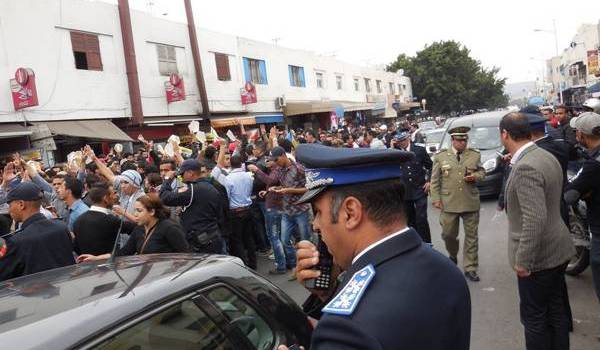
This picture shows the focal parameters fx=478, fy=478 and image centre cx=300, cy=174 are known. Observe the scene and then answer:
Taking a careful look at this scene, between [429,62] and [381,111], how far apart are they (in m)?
15.3

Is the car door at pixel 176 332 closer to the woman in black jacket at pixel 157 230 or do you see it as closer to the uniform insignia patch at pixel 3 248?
the woman in black jacket at pixel 157 230

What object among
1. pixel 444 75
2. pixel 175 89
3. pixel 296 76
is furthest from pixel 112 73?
pixel 444 75

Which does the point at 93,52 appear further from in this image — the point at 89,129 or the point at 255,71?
the point at 255,71

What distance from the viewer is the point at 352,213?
1391 mm

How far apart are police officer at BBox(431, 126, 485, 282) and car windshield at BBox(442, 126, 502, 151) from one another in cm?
504

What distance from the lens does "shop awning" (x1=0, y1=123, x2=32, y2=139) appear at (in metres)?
12.4

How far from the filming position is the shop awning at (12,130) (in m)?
12.4

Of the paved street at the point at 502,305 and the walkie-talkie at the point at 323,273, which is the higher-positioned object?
the walkie-talkie at the point at 323,273

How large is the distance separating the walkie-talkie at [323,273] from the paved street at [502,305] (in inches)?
106

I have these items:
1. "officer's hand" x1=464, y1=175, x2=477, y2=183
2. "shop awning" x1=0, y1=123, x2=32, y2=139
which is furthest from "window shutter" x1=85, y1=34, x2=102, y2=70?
"officer's hand" x1=464, y1=175, x2=477, y2=183

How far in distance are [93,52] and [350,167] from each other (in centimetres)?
1645

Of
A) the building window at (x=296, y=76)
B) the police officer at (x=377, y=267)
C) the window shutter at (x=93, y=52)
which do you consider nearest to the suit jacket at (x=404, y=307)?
the police officer at (x=377, y=267)

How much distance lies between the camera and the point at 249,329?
7.25 ft

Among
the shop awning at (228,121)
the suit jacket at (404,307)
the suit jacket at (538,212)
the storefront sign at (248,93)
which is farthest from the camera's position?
the storefront sign at (248,93)
